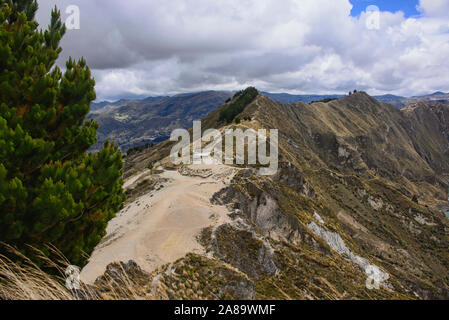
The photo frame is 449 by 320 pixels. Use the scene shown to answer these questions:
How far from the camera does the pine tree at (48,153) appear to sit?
26.0 feet

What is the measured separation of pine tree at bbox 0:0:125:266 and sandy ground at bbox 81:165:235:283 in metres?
4.76

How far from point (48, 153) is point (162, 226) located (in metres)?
15.0

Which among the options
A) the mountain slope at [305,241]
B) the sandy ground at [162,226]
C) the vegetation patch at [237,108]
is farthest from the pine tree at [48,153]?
the vegetation patch at [237,108]

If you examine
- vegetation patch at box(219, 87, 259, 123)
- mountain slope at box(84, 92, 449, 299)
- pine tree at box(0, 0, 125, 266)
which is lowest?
mountain slope at box(84, 92, 449, 299)

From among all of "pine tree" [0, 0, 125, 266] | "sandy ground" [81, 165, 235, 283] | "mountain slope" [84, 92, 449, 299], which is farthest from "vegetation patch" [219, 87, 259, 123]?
"pine tree" [0, 0, 125, 266]

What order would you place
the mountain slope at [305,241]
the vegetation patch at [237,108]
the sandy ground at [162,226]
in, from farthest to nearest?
the vegetation patch at [237,108], the sandy ground at [162,226], the mountain slope at [305,241]

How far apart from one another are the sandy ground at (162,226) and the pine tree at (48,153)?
15.6 feet

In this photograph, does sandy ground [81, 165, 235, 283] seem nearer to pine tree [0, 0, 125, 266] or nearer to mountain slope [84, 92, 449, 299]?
mountain slope [84, 92, 449, 299]

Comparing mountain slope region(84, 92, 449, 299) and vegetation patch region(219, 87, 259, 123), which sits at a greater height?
vegetation patch region(219, 87, 259, 123)

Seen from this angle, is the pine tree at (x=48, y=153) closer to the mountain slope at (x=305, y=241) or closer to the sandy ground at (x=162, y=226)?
the mountain slope at (x=305, y=241)

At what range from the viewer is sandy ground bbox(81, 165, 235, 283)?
17484mm

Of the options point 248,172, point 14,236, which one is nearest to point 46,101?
point 14,236

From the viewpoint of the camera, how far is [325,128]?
527 feet
